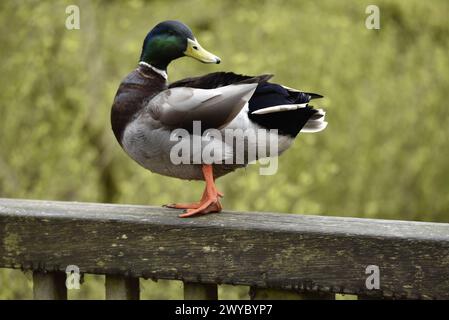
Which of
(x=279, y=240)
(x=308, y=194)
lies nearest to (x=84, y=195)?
(x=308, y=194)

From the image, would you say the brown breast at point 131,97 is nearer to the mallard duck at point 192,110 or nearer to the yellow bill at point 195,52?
the mallard duck at point 192,110

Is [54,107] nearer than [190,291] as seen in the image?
No

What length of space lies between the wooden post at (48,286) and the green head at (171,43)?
0.65 m

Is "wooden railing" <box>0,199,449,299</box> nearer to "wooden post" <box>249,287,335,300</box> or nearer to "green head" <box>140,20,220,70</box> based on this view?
"wooden post" <box>249,287,335,300</box>

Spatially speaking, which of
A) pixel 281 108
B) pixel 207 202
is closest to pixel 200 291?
pixel 207 202

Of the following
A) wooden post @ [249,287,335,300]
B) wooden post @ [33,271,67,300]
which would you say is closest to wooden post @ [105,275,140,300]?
wooden post @ [33,271,67,300]

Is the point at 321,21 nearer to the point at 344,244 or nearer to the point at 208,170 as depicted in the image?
the point at 208,170

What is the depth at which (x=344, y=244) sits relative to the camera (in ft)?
5.63

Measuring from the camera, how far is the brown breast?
2.13m

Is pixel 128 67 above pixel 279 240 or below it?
above

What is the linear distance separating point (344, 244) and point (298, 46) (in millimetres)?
4056

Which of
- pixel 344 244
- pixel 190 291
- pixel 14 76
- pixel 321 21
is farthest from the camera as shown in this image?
pixel 321 21

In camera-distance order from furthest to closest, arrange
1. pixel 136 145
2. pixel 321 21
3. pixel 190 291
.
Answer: pixel 321 21 < pixel 136 145 < pixel 190 291

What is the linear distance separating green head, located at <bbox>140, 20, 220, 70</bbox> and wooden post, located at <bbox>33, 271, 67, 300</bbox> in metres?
0.65
